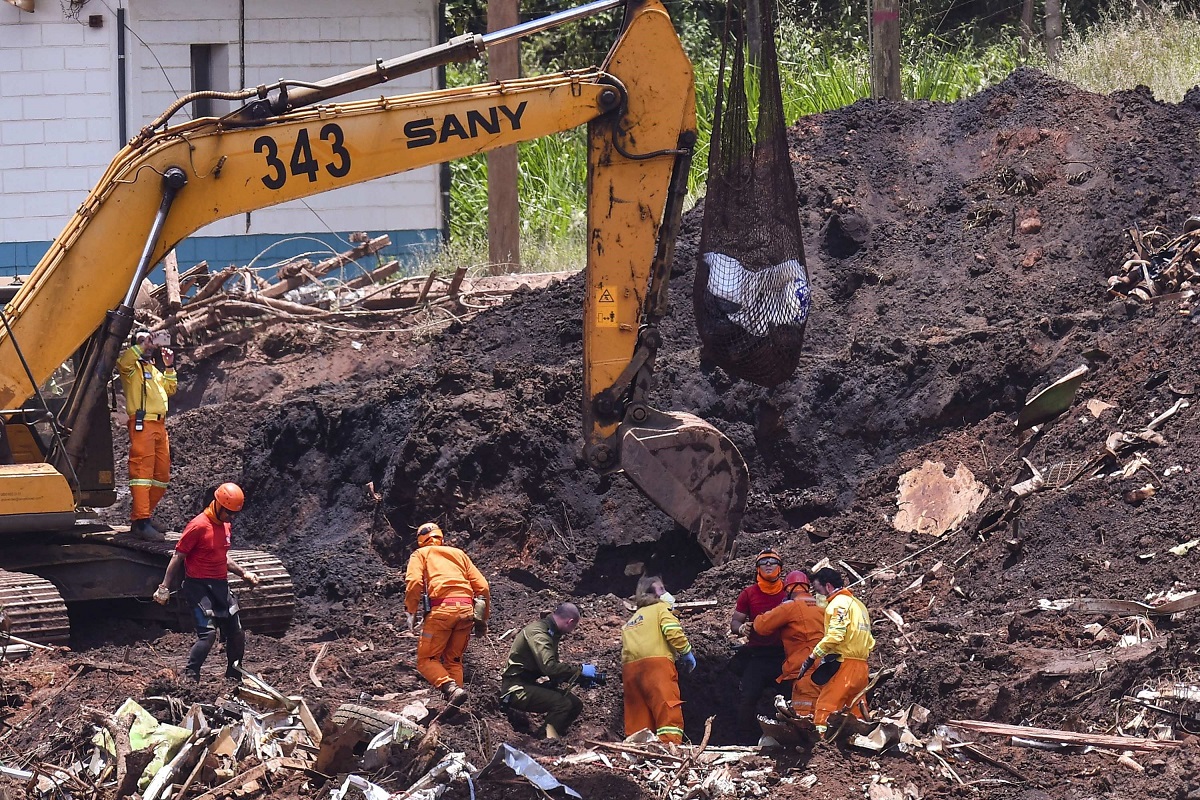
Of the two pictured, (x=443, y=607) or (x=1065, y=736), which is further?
(x=443, y=607)

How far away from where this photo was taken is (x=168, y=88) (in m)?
20.5

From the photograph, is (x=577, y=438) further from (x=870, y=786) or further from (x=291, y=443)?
(x=870, y=786)

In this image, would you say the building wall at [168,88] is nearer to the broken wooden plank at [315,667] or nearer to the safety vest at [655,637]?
the broken wooden plank at [315,667]

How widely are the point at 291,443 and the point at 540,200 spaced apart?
8.95 metres

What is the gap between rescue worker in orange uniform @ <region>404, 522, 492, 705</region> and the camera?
9.36 m

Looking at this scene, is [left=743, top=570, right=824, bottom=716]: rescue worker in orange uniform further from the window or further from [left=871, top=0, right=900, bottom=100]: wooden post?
the window

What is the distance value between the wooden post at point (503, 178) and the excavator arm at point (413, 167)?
6.21m

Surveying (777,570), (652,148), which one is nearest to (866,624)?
(777,570)

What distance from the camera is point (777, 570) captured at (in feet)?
31.0

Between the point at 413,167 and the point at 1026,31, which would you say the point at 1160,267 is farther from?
the point at 1026,31

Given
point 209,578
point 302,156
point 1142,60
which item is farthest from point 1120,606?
point 1142,60

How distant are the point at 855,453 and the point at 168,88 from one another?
12030mm

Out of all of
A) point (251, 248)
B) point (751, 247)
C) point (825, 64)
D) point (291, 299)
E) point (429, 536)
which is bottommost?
point (429, 536)

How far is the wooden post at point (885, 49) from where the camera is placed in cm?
1594
